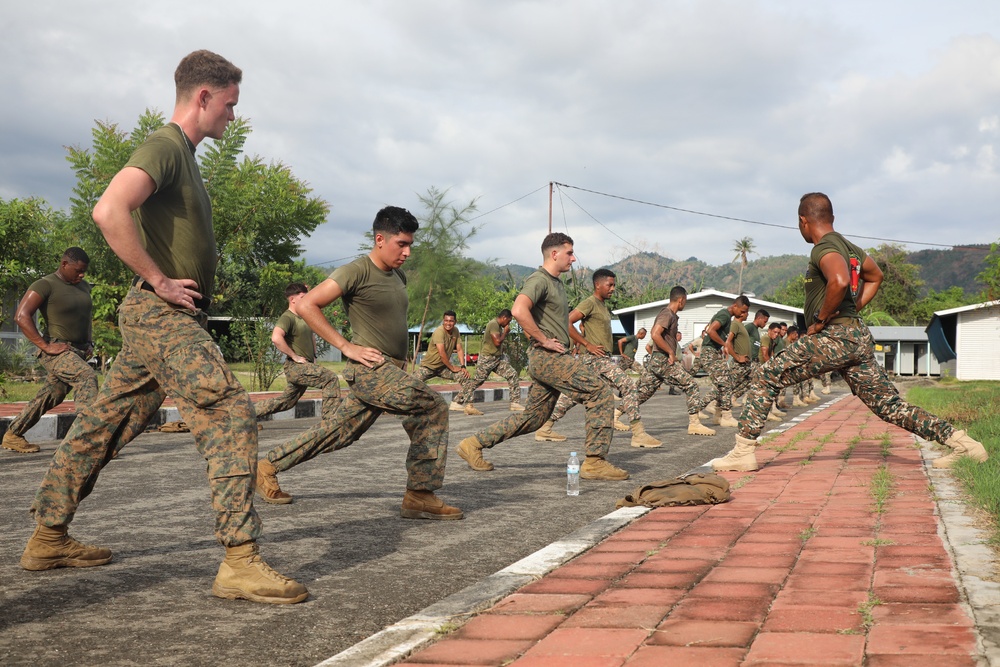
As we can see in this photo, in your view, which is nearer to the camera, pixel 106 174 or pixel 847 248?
pixel 847 248

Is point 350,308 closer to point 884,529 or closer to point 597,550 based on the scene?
point 597,550

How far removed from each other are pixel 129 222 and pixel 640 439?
743 centimetres

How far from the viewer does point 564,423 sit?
13.4 meters

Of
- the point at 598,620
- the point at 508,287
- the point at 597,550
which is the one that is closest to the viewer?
the point at 598,620

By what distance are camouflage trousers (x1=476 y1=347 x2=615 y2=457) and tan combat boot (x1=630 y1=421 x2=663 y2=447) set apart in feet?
9.30

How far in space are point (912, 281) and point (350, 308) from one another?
289ft

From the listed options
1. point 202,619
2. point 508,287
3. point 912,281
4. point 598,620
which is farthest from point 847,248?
point 912,281

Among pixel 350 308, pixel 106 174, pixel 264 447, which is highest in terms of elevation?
pixel 106 174

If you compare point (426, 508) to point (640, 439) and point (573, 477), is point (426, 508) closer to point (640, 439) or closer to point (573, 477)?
point (573, 477)

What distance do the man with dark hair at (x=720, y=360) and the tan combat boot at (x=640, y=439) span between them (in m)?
2.85

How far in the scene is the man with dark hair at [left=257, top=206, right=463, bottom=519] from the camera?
5438 mm

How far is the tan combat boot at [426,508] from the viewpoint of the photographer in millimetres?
5648

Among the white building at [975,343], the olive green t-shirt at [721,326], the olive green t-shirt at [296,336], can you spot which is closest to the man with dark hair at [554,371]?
the olive green t-shirt at [296,336]

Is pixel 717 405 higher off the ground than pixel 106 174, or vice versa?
pixel 106 174
